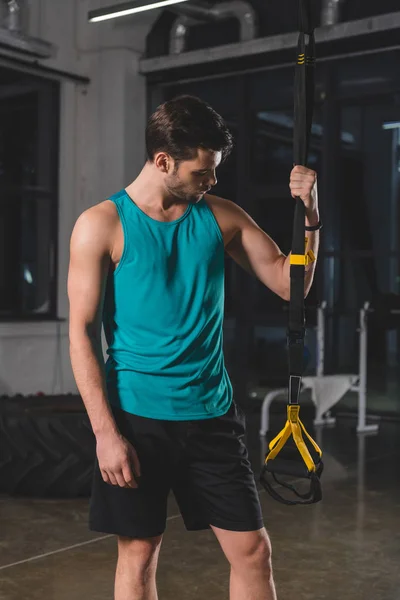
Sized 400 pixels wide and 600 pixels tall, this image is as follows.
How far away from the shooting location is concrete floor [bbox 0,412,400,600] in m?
2.61

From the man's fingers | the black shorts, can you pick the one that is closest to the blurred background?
the black shorts

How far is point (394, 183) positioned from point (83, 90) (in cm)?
274

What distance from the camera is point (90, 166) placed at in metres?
7.03

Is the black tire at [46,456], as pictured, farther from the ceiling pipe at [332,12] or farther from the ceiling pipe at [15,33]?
the ceiling pipe at [332,12]

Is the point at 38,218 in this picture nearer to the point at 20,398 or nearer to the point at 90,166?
the point at 90,166

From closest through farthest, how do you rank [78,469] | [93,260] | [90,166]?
[93,260] → [78,469] → [90,166]

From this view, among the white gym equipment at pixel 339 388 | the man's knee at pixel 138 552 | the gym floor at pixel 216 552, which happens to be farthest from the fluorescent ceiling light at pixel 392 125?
the man's knee at pixel 138 552

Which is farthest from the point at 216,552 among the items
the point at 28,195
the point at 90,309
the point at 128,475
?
the point at 28,195

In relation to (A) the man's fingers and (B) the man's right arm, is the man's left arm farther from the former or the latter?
(A) the man's fingers

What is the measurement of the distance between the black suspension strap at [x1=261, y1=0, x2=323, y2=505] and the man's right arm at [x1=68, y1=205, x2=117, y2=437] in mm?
339

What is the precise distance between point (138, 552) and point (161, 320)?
18.4 inches

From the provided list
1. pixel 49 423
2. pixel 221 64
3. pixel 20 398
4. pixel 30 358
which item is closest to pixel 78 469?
pixel 49 423

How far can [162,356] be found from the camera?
1612 mm

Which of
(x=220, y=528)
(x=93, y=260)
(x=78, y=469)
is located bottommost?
(x=78, y=469)
